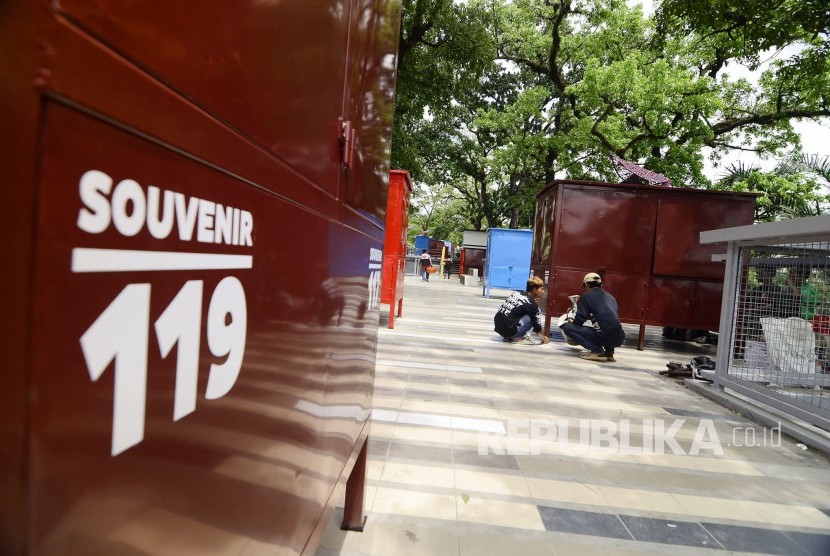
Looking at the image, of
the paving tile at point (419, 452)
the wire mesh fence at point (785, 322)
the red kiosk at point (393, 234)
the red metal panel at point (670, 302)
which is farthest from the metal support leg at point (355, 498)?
the red metal panel at point (670, 302)

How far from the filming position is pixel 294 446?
1241 mm

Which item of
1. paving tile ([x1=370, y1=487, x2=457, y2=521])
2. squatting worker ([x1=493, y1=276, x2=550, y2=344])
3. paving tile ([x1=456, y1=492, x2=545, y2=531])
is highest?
squatting worker ([x1=493, y1=276, x2=550, y2=344])

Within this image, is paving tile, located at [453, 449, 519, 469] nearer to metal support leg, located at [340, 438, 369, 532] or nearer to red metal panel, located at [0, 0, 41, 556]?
metal support leg, located at [340, 438, 369, 532]

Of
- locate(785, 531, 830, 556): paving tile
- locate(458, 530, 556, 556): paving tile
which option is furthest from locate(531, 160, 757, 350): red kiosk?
locate(458, 530, 556, 556): paving tile

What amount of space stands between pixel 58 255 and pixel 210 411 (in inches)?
16.0

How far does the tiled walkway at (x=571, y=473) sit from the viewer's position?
258 centimetres

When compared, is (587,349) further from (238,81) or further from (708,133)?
(708,133)

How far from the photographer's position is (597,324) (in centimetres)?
728

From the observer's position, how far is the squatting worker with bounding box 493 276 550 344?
8.02 meters

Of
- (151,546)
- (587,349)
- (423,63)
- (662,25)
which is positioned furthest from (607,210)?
(151,546)

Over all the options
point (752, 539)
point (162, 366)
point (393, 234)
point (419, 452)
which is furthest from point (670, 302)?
point (162, 366)

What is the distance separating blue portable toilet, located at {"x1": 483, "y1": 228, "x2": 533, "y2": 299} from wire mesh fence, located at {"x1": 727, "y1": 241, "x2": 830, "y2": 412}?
413 inches

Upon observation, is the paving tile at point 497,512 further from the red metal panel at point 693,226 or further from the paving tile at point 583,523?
the red metal panel at point 693,226

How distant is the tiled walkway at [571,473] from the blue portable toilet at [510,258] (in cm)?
990
